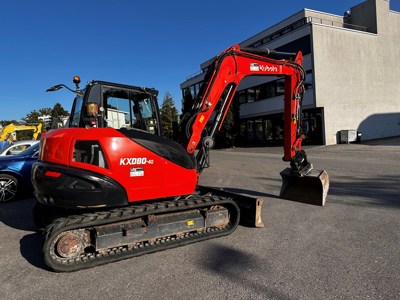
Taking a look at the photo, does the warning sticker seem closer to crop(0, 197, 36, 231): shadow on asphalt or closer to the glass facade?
crop(0, 197, 36, 231): shadow on asphalt

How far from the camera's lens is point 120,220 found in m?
4.51

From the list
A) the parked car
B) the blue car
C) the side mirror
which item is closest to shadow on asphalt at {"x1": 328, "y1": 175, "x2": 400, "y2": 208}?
the side mirror

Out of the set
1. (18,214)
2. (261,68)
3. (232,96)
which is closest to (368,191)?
(261,68)

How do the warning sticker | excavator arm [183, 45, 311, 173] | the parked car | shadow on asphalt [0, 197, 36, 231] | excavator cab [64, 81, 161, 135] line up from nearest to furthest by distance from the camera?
the warning sticker
excavator cab [64, 81, 161, 135]
excavator arm [183, 45, 311, 173]
shadow on asphalt [0, 197, 36, 231]
the parked car

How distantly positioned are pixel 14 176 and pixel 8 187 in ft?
1.13

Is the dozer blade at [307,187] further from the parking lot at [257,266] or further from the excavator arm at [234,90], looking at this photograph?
the parking lot at [257,266]

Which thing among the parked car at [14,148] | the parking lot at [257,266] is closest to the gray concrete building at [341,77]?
the parked car at [14,148]

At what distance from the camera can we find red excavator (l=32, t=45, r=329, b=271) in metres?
4.42

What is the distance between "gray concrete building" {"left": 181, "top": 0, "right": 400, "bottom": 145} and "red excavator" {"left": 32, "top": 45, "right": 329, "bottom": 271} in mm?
21634

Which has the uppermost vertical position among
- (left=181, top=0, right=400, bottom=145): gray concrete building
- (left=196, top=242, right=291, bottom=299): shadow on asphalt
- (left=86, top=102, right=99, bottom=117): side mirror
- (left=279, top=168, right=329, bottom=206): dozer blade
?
(left=181, top=0, right=400, bottom=145): gray concrete building

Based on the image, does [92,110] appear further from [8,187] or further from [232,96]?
[8,187]

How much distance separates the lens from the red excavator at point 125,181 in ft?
14.5

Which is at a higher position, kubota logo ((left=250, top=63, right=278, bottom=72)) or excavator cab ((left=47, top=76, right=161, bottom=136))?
kubota logo ((left=250, top=63, right=278, bottom=72))

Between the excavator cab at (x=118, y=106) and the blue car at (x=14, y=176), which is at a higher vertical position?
the excavator cab at (x=118, y=106)
